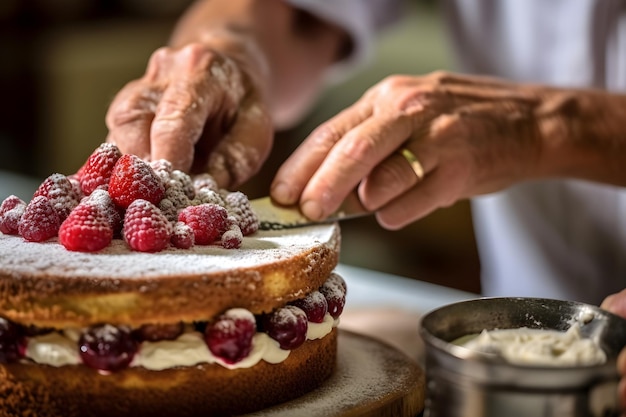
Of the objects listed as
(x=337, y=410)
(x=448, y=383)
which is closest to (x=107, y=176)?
(x=337, y=410)

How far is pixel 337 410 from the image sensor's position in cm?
109

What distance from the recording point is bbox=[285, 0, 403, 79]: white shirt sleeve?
2217 millimetres

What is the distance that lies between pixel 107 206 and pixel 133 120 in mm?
366

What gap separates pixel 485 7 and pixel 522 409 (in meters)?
1.64

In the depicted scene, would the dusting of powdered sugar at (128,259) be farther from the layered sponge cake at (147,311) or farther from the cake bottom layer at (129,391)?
the cake bottom layer at (129,391)

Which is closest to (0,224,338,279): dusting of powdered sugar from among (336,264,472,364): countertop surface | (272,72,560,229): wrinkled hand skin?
(272,72,560,229): wrinkled hand skin

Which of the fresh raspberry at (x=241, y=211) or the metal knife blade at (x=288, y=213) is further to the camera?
the metal knife blade at (x=288, y=213)

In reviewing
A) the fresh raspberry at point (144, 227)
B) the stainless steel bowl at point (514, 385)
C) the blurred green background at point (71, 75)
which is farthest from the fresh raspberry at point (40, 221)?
the blurred green background at point (71, 75)

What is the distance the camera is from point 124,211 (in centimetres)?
116

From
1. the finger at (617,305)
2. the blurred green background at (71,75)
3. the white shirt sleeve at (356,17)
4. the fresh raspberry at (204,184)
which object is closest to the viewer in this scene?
the finger at (617,305)

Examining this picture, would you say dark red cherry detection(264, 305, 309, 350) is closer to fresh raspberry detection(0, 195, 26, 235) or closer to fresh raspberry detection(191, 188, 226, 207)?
fresh raspberry detection(191, 188, 226, 207)

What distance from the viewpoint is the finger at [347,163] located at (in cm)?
139

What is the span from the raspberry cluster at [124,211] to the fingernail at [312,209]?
16 cm

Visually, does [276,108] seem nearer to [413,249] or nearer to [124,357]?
[124,357]
